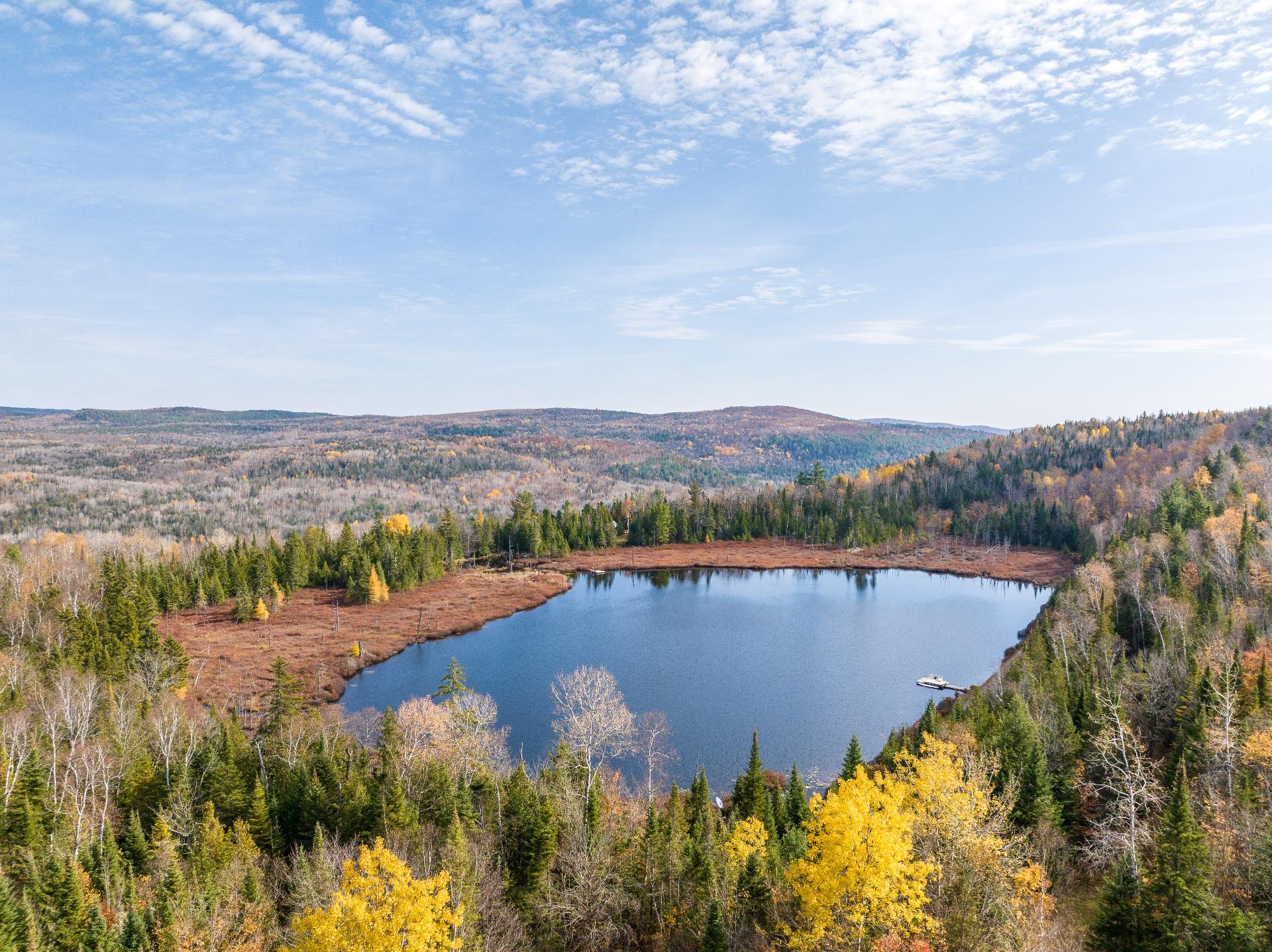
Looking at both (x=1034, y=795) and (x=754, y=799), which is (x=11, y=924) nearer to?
(x=754, y=799)

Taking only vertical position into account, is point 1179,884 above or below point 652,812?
above

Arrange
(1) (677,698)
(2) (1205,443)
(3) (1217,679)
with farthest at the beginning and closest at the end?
(2) (1205,443) < (1) (677,698) < (3) (1217,679)

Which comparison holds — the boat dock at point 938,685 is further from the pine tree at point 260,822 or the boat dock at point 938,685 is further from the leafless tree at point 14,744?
the leafless tree at point 14,744

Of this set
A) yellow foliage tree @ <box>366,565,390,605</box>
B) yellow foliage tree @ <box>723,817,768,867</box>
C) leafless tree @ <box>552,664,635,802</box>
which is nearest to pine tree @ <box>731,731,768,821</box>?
yellow foliage tree @ <box>723,817,768,867</box>

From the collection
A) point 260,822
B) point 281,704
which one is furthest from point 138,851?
point 281,704

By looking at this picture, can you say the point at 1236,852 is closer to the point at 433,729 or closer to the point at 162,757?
the point at 433,729

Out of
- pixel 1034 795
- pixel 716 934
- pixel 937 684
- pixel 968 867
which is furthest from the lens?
pixel 937 684

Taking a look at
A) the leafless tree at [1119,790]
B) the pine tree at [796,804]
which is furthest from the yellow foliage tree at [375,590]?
the leafless tree at [1119,790]

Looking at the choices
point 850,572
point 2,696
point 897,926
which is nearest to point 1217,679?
point 897,926
